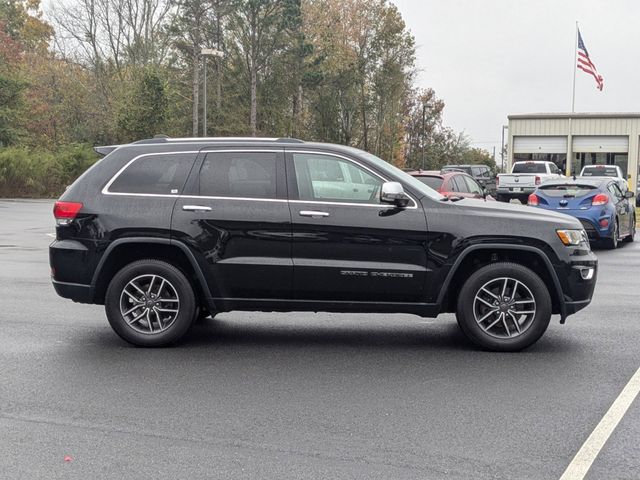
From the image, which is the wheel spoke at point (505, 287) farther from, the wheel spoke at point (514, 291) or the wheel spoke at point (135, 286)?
the wheel spoke at point (135, 286)

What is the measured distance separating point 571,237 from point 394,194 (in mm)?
1628

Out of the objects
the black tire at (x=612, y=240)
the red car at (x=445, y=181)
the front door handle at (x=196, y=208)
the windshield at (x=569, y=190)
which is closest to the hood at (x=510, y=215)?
the front door handle at (x=196, y=208)

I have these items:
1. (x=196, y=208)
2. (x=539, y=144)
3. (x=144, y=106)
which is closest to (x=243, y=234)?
(x=196, y=208)

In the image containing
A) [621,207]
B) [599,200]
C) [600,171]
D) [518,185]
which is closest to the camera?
[599,200]

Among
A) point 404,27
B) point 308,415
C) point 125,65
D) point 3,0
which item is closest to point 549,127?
point 404,27

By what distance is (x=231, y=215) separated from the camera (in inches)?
268

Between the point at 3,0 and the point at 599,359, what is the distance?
73336 millimetres

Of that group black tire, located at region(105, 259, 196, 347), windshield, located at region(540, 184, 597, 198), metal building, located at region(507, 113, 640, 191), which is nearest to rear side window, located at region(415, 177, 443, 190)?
windshield, located at region(540, 184, 597, 198)

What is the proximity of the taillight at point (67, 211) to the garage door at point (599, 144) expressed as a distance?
172ft

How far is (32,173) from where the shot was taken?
37.4 metres

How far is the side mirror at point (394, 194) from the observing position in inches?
257

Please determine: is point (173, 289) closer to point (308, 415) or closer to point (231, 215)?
point (231, 215)

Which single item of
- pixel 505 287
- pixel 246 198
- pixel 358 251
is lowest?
pixel 505 287

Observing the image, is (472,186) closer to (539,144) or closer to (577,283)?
(577,283)
